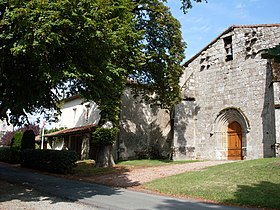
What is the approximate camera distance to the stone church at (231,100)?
739 inches

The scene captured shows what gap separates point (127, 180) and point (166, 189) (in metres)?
3.34

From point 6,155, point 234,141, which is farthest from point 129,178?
point 6,155

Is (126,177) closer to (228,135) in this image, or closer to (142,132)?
(228,135)

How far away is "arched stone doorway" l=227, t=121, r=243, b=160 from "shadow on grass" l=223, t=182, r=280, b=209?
1001cm

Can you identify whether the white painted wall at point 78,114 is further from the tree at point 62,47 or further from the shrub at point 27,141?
the tree at point 62,47

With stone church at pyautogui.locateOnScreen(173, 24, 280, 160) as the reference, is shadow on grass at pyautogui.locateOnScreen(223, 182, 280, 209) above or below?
below

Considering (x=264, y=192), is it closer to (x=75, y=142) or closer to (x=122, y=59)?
(x=122, y=59)

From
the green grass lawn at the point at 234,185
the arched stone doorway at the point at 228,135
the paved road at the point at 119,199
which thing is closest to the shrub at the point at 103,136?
the green grass lawn at the point at 234,185

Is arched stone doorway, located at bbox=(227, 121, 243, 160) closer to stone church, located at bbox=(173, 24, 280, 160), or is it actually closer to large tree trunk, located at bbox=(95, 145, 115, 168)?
stone church, located at bbox=(173, 24, 280, 160)

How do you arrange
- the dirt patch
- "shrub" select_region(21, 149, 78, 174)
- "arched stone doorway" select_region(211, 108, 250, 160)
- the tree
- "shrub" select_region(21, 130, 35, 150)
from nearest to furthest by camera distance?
the tree < the dirt patch < "shrub" select_region(21, 149, 78, 174) < "arched stone doorway" select_region(211, 108, 250, 160) < "shrub" select_region(21, 130, 35, 150)

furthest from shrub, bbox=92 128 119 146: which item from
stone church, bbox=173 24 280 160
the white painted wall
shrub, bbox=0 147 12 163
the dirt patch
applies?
shrub, bbox=0 147 12 163

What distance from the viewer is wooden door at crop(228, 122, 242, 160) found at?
2071 centimetres

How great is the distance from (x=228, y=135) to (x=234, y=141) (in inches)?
22.8

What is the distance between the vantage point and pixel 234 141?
69.2 feet
